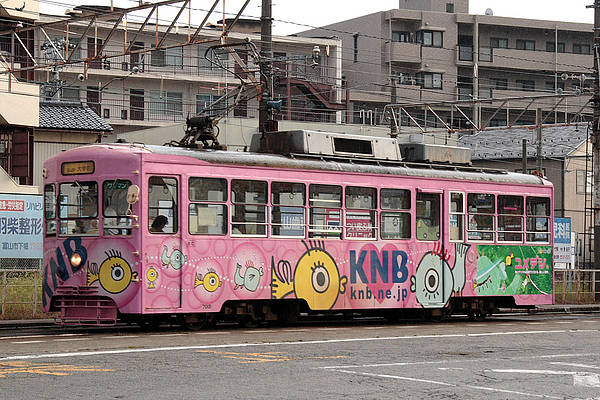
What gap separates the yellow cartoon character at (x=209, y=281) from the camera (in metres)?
18.4

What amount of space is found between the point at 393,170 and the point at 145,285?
20.0ft

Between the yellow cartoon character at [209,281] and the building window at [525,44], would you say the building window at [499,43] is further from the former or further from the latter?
the yellow cartoon character at [209,281]

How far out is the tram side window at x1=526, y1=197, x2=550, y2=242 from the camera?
24.2 metres

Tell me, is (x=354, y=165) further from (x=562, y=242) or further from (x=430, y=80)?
(x=430, y=80)

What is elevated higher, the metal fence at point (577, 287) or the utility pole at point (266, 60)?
the utility pole at point (266, 60)

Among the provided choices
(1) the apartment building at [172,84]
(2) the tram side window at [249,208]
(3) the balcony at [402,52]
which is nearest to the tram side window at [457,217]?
(2) the tram side window at [249,208]

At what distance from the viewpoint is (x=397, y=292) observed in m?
21.5

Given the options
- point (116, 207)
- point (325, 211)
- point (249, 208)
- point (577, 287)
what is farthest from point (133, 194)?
point (577, 287)

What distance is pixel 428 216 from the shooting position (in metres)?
22.0

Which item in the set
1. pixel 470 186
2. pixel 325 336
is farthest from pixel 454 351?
pixel 470 186

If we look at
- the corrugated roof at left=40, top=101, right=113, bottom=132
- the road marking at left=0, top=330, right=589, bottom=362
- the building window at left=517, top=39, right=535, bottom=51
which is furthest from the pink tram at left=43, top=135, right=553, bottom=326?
the building window at left=517, top=39, right=535, bottom=51

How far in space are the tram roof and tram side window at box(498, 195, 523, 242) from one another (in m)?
0.42

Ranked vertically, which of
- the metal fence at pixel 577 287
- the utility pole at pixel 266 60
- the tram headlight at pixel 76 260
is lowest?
the metal fence at pixel 577 287

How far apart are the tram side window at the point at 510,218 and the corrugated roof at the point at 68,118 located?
24.3 metres
